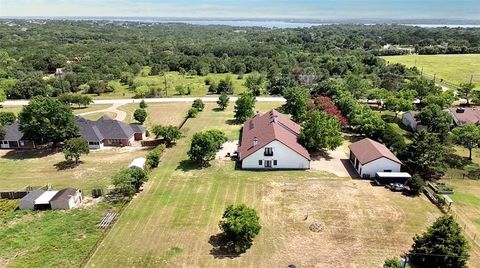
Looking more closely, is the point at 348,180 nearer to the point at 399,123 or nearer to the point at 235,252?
the point at 235,252

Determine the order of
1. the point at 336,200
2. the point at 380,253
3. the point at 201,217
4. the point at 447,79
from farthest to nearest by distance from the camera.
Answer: the point at 447,79
the point at 336,200
the point at 201,217
the point at 380,253

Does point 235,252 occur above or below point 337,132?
below

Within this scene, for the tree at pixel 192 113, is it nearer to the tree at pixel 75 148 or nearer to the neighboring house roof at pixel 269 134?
the neighboring house roof at pixel 269 134

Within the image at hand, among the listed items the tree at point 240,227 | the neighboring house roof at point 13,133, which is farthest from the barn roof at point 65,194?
the neighboring house roof at point 13,133

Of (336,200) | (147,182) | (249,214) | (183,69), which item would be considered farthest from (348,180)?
(183,69)

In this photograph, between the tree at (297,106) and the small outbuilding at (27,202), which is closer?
the small outbuilding at (27,202)

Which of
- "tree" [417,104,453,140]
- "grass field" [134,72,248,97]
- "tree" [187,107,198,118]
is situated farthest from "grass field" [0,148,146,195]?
"grass field" [134,72,248,97]

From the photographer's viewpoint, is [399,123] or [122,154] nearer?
[122,154]
